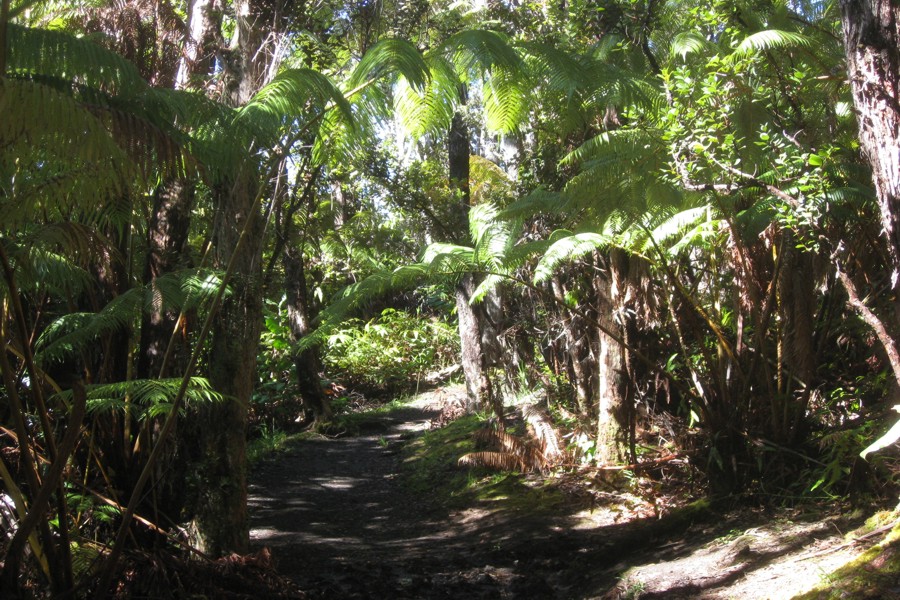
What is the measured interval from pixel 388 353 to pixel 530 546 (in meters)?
10.4

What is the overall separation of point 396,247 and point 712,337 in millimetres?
8594

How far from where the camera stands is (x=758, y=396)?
17.7 feet

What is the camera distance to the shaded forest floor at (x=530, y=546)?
4.03 meters

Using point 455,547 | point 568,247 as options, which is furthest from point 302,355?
point 568,247

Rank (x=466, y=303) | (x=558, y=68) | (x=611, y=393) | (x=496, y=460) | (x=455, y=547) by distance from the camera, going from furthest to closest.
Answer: (x=466, y=303), (x=496, y=460), (x=611, y=393), (x=455, y=547), (x=558, y=68)

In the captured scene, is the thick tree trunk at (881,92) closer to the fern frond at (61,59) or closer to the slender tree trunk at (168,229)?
the fern frond at (61,59)

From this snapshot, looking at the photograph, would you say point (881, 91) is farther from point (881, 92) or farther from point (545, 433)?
point (545, 433)

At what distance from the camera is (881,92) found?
131 inches

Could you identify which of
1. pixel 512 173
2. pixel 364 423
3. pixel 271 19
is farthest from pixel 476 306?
pixel 271 19

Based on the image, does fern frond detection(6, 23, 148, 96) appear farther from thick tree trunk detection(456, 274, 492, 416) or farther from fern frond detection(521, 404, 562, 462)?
thick tree trunk detection(456, 274, 492, 416)

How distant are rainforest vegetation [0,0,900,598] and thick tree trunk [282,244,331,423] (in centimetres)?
412

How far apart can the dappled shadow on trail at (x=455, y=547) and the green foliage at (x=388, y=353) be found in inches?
284

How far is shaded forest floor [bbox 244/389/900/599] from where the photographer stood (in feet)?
13.2

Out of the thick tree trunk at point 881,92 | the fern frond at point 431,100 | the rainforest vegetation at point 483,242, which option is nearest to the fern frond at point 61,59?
the rainforest vegetation at point 483,242
